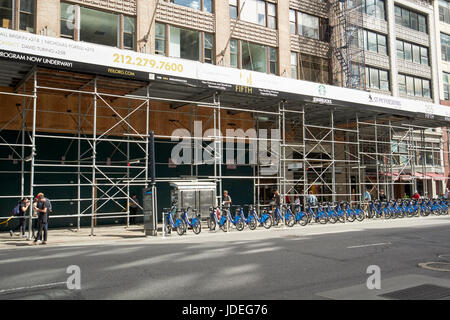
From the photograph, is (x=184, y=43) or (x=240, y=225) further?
(x=184, y=43)

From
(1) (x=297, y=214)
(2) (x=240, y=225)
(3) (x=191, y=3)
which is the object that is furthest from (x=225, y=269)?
(3) (x=191, y=3)

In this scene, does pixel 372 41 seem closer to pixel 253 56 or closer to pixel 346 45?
pixel 346 45

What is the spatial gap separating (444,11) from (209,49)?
98.7 feet

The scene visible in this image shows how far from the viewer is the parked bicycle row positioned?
16.9 meters

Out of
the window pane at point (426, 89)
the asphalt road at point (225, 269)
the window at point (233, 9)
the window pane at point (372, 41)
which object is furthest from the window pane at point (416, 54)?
the asphalt road at point (225, 269)

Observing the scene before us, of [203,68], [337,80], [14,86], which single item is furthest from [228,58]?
[14,86]

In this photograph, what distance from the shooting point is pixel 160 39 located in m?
→ 22.9

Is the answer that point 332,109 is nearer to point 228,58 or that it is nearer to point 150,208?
point 228,58

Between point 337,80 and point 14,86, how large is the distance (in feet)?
71.4

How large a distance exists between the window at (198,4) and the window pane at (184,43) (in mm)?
1467

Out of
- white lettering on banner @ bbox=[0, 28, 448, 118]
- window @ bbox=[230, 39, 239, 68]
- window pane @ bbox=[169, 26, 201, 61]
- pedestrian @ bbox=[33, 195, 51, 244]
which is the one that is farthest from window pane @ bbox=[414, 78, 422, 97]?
pedestrian @ bbox=[33, 195, 51, 244]

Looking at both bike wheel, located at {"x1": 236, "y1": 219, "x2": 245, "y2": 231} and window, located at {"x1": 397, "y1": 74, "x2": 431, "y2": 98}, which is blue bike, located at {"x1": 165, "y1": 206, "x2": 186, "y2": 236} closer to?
bike wheel, located at {"x1": 236, "y1": 219, "x2": 245, "y2": 231}

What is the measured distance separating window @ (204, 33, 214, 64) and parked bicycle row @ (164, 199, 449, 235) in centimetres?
905

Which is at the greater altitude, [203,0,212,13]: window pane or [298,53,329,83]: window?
[203,0,212,13]: window pane
